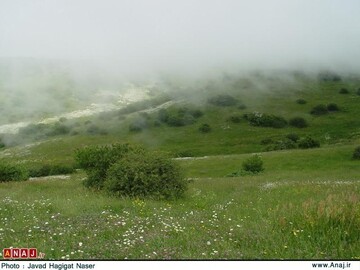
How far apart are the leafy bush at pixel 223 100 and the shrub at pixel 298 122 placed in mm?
27588

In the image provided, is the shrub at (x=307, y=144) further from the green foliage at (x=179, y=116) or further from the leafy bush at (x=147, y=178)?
the leafy bush at (x=147, y=178)

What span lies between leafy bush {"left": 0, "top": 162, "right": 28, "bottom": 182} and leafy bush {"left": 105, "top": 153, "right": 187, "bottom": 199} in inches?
1058

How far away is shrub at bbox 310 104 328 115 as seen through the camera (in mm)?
138087

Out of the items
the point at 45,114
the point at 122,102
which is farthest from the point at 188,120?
the point at 45,114

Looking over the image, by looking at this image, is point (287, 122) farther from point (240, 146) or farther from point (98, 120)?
point (98, 120)

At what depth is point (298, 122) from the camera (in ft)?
422

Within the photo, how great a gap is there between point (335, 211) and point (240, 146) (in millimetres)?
99396

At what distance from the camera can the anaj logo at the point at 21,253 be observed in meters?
9.25

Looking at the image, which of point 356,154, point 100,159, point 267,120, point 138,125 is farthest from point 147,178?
point 138,125

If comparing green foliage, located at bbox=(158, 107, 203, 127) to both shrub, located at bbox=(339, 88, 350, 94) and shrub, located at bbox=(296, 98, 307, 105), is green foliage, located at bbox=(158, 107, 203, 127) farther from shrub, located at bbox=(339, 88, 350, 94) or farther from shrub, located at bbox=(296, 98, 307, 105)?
shrub, located at bbox=(339, 88, 350, 94)

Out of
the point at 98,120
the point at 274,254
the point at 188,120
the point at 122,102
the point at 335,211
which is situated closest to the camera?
the point at 274,254

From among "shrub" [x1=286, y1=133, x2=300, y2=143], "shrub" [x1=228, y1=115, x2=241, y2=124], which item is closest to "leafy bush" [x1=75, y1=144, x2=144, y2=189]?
"shrub" [x1=286, y1=133, x2=300, y2=143]

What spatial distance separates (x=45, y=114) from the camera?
554ft

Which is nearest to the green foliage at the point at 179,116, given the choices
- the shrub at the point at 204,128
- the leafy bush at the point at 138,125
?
the leafy bush at the point at 138,125
